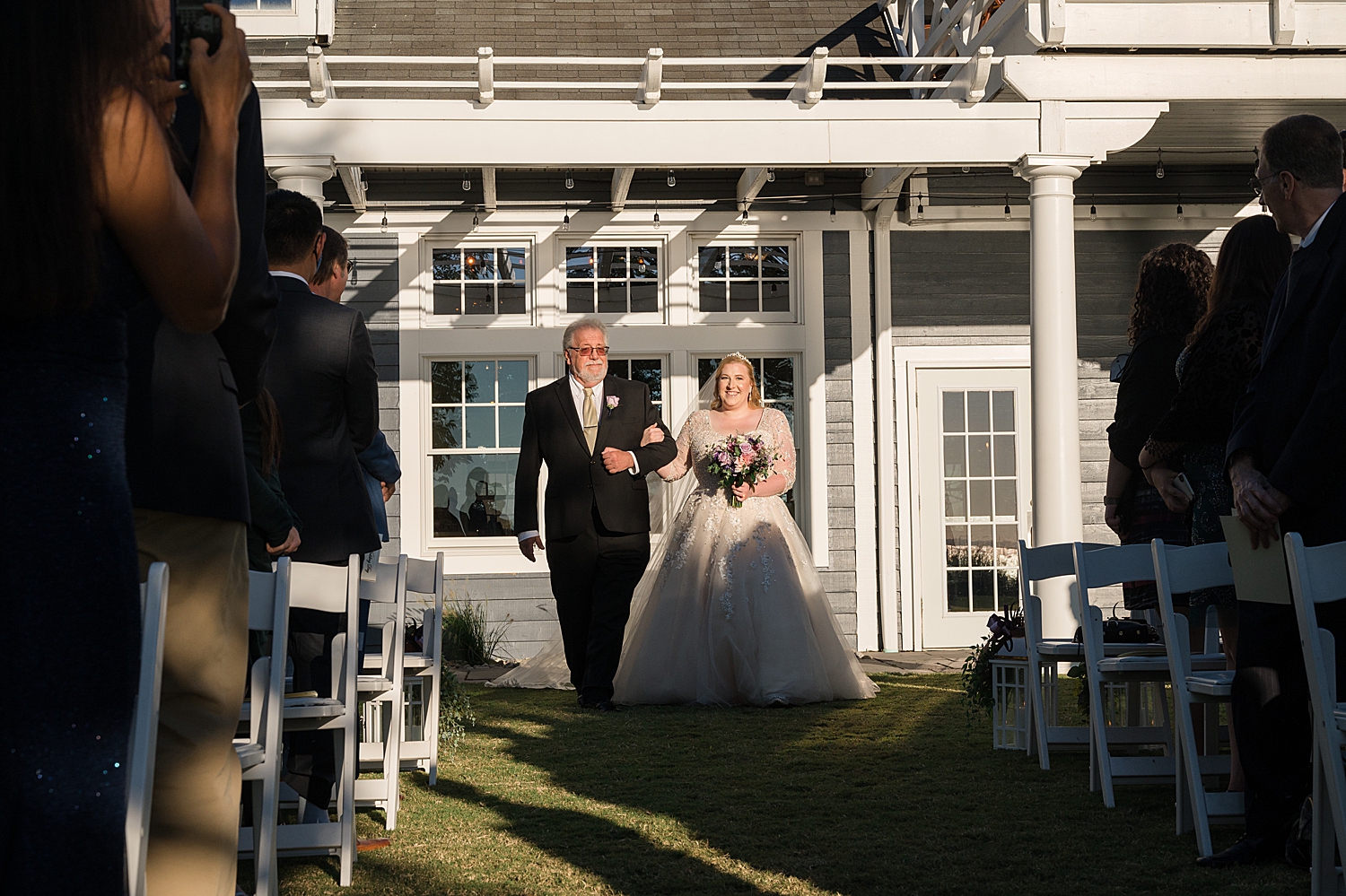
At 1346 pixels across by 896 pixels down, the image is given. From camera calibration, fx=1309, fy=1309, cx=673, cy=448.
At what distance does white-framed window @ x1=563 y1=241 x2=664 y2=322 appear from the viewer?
998cm

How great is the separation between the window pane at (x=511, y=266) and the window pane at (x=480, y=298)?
0.14 metres

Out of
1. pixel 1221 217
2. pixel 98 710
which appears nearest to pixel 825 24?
pixel 1221 217

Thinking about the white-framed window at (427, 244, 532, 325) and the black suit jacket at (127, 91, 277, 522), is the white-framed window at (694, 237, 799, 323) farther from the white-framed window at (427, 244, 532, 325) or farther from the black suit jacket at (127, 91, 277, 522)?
the black suit jacket at (127, 91, 277, 522)

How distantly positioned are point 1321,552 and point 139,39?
7.71ft

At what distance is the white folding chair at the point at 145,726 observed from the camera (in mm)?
1655

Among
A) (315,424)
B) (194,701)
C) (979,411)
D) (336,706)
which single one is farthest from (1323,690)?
(979,411)

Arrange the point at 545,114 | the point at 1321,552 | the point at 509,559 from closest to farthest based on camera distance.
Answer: the point at 1321,552
the point at 545,114
the point at 509,559

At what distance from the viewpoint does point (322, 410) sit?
359cm

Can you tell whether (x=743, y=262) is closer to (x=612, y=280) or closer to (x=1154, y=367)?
(x=612, y=280)

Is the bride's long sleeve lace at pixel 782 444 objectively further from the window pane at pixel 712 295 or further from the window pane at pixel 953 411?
the window pane at pixel 953 411

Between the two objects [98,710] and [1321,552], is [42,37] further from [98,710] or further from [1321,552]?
[1321,552]

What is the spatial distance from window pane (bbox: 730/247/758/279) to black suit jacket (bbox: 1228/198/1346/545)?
7.04m

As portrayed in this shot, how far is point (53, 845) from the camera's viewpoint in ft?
3.76

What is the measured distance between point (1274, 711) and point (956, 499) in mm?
7082
